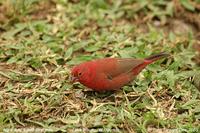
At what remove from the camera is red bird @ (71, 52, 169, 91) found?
446cm

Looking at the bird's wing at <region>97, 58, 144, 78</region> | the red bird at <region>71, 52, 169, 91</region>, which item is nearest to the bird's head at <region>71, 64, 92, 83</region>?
the red bird at <region>71, 52, 169, 91</region>

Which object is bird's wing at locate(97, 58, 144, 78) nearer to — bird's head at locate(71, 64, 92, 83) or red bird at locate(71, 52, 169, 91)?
red bird at locate(71, 52, 169, 91)

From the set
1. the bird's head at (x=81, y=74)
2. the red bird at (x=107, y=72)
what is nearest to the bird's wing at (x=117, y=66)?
the red bird at (x=107, y=72)

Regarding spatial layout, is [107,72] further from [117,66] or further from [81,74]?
[81,74]

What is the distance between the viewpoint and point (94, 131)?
4.18m

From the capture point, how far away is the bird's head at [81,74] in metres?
4.43

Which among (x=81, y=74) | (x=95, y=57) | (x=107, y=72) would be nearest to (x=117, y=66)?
(x=107, y=72)

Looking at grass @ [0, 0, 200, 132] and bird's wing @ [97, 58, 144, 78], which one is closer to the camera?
grass @ [0, 0, 200, 132]

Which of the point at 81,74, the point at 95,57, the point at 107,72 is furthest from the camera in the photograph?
the point at 95,57

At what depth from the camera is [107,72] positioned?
4.57 metres

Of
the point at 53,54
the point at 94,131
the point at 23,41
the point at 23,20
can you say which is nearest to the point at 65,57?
the point at 53,54

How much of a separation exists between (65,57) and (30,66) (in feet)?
1.40

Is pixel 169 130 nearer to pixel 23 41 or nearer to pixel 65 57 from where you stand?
pixel 65 57

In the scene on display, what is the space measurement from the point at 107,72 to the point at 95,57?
811mm
